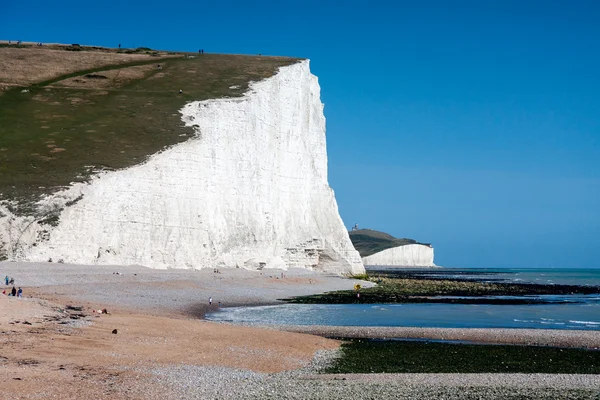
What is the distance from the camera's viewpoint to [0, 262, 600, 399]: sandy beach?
12039 millimetres

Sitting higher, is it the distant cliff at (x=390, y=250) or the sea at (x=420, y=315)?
the distant cliff at (x=390, y=250)

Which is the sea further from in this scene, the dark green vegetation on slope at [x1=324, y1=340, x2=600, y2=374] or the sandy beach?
the dark green vegetation on slope at [x1=324, y1=340, x2=600, y2=374]

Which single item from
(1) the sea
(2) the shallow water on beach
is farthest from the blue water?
(2) the shallow water on beach

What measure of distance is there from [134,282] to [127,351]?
18.6 metres

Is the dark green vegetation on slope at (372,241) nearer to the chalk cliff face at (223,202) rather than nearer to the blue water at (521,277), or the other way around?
the blue water at (521,277)

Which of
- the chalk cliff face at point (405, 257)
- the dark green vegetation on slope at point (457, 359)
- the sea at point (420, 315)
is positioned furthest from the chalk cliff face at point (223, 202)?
the chalk cliff face at point (405, 257)

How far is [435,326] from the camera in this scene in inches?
968

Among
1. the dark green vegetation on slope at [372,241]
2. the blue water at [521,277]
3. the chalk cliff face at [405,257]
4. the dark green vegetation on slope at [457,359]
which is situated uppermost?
the dark green vegetation on slope at [372,241]

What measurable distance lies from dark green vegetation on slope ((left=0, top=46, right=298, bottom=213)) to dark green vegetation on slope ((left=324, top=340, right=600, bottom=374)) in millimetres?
24826

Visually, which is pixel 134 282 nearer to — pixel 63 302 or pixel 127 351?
pixel 63 302

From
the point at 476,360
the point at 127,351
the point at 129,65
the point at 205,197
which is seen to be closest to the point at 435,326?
the point at 476,360

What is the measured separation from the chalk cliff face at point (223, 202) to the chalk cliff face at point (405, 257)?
285 feet

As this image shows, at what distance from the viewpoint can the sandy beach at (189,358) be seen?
12.0 meters

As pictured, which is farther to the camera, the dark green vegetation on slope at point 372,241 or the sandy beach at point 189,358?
the dark green vegetation on slope at point 372,241
